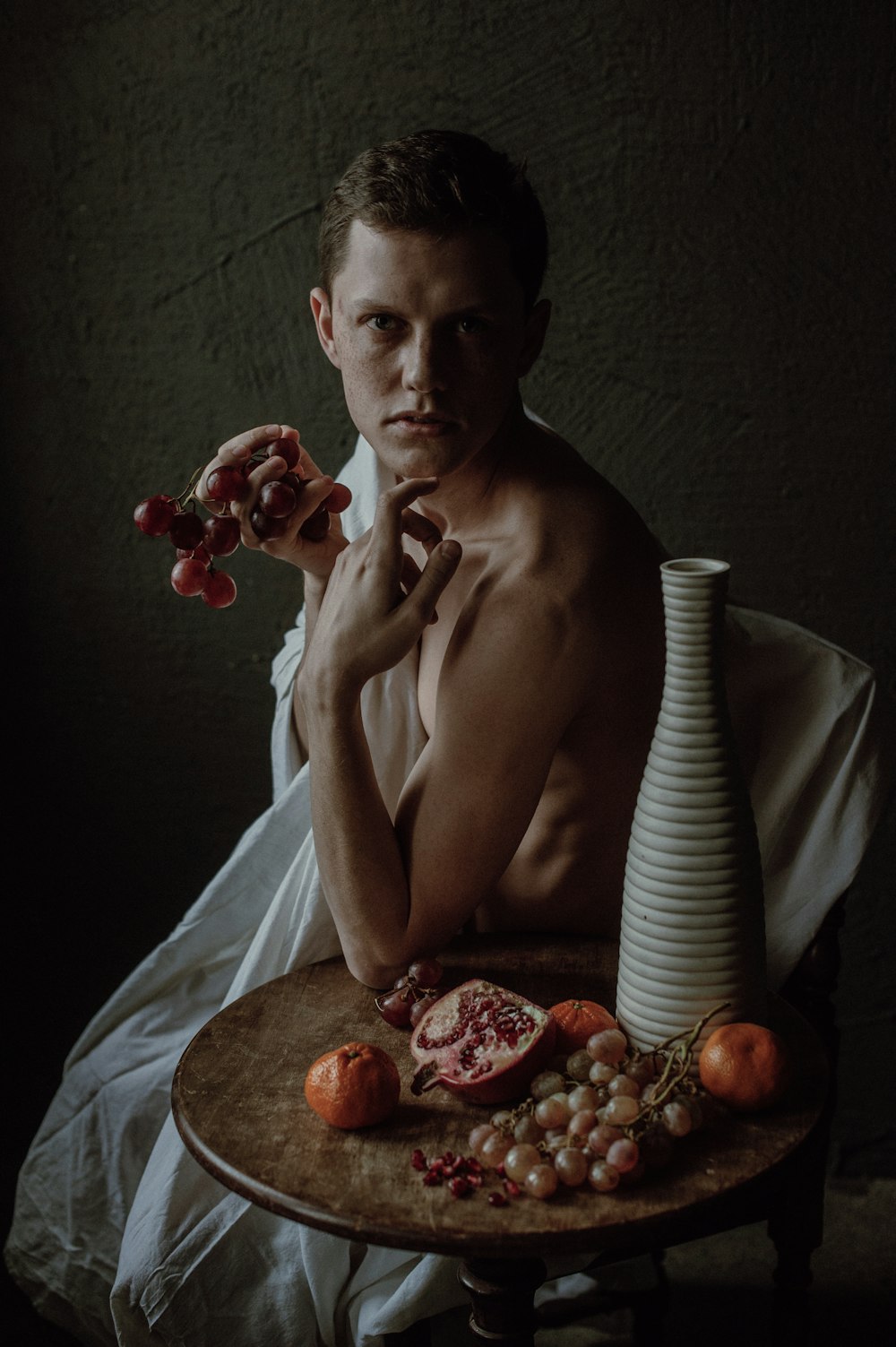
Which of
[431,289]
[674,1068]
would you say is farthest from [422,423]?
[674,1068]

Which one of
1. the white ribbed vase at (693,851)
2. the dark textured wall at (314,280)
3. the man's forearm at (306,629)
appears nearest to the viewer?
the white ribbed vase at (693,851)

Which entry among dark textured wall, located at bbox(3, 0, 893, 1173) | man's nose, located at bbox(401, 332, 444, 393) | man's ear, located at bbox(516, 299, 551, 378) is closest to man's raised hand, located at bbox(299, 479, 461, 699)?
man's nose, located at bbox(401, 332, 444, 393)

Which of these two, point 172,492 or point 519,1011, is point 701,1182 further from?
point 172,492

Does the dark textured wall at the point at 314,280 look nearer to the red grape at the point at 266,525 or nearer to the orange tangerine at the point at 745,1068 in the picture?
the red grape at the point at 266,525

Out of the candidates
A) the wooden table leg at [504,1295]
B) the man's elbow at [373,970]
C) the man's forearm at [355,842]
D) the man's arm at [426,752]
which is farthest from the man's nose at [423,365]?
the wooden table leg at [504,1295]

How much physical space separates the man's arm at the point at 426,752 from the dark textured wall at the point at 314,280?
0.88 m

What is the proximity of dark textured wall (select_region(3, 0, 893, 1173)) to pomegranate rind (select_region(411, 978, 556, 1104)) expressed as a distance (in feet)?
→ 3.55

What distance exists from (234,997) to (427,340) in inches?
28.6

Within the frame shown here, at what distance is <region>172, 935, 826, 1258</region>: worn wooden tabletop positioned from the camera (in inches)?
35.0

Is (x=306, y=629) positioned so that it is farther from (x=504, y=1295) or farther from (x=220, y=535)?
(x=504, y=1295)

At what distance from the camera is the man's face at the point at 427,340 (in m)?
1.21

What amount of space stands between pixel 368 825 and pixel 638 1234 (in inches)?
17.1

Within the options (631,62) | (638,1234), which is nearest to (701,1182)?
(638,1234)

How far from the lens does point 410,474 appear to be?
129cm
